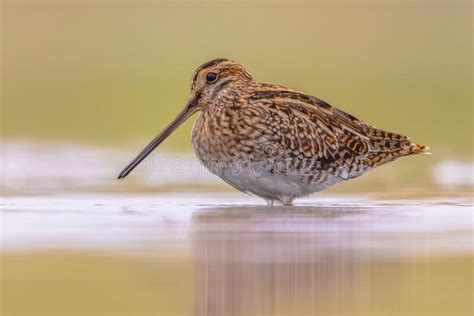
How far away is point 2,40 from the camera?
27359 millimetres

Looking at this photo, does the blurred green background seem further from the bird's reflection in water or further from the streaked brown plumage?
the bird's reflection in water

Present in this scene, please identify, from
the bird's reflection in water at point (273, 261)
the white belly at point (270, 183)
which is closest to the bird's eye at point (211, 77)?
the white belly at point (270, 183)

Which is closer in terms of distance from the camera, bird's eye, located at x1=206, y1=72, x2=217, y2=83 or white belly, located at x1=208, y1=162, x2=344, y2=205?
white belly, located at x1=208, y1=162, x2=344, y2=205

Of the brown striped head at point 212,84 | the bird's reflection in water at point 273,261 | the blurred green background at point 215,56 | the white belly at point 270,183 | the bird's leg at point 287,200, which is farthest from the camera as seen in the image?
the blurred green background at point 215,56

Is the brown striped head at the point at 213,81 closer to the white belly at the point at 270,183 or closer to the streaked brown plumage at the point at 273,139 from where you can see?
the streaked brown plumage at the point at 273,139

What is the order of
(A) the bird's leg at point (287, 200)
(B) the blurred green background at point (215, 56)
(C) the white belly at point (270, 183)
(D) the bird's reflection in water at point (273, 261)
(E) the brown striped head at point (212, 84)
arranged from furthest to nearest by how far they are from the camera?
(B) the blurred green background at point (215, 56), (E) the brown striped head at point (212, 84), (A) the bird's leg at point (287, 200), (C) the white belly at point (270, 183), (D) the bird's reflection in water at point (273, 261)

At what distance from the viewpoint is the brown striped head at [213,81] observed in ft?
34.5

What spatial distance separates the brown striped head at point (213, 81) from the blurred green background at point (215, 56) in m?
4.28

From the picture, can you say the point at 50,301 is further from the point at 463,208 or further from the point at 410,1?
the point at 410,1

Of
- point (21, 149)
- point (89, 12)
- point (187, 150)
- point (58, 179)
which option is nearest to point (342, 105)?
point (187, 150)

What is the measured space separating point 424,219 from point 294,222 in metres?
1.02

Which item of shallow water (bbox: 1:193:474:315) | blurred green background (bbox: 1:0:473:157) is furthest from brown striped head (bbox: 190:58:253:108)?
blurred green background (bbox: 1:0:473:157)

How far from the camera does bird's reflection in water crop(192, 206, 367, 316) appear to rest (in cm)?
590

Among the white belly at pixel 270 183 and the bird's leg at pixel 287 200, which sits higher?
the white belly at pixel 270 183
